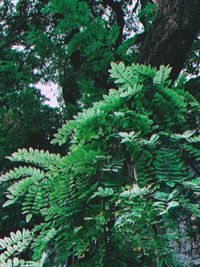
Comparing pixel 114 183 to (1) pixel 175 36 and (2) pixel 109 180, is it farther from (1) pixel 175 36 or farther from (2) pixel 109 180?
(1) pixel 175 36

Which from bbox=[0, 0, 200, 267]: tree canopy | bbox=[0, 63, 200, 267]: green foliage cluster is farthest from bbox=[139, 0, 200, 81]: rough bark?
bbox=[0, 63, 200, 267]: green foliage cluster

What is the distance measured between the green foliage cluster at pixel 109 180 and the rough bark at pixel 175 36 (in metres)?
1.24

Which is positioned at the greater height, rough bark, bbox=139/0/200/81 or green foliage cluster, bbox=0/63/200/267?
rough bark, bbox=139/0/200/81

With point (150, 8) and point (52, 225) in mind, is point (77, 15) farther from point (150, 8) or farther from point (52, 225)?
point (52, 225)

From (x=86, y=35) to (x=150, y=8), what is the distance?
2.57 ft

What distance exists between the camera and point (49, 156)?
1257mm

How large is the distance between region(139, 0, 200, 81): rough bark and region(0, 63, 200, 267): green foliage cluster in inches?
48.9

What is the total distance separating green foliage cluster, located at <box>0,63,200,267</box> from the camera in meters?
1.13

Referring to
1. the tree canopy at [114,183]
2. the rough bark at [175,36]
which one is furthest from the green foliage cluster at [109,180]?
the rough bark at [175,36]

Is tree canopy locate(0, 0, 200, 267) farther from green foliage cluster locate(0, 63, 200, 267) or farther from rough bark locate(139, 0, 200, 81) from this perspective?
rough bark locate(139, 0, 200, 81)

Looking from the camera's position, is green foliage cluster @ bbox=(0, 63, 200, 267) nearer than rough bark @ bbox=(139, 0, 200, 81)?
Yes

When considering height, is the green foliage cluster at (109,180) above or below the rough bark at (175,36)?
below

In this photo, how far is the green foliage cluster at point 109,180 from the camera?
3.72 ft

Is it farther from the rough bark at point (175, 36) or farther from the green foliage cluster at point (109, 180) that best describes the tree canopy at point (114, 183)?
the rough bark at point (175, 36)
